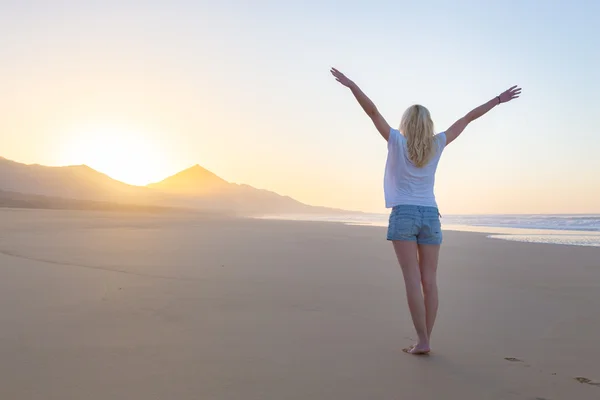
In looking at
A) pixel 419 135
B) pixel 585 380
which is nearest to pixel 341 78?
pixel 419 135

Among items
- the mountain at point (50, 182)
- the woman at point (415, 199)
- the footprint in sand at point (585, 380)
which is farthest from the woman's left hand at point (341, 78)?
the mountain at point (50, 182)

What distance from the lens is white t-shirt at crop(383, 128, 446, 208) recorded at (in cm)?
357

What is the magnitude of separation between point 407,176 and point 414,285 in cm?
77

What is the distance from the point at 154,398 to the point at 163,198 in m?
118

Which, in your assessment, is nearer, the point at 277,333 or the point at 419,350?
the point at 419,350

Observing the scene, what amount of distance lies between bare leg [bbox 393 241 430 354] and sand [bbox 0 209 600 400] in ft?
0.73

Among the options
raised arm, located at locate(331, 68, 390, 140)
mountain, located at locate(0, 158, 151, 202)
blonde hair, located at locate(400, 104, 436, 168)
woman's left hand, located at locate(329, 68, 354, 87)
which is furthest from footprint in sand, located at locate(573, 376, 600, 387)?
mountain, located at locate(0, 158, 151, 202)

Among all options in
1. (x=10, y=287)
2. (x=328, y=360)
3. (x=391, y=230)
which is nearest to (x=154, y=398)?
(x=328, y=360)

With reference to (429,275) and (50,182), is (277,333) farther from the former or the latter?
(50,182)

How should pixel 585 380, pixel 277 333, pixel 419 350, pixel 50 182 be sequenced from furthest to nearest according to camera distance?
pixel 50 182
pixel 277 333
pixel 419 350
pixel 585 380

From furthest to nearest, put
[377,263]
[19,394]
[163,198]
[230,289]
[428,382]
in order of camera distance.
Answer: [163,198] < [377,263] < [230,289] < [428,382] < [19,394]

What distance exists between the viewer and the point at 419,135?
3.52 m

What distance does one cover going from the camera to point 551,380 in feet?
9.78

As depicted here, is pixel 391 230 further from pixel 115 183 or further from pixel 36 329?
pixel 115 183
